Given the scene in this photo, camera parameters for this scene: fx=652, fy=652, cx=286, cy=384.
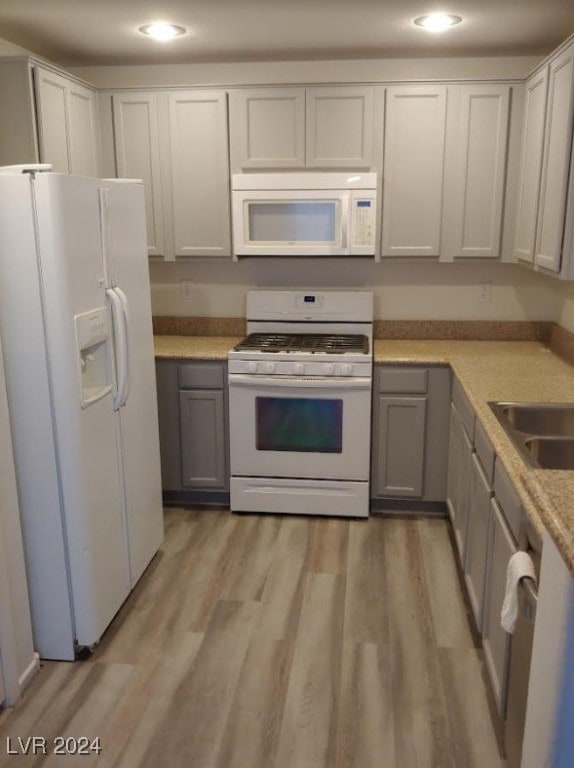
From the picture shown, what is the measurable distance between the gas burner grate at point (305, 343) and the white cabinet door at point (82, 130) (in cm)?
119

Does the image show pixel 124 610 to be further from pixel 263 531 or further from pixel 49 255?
pixel 49 255

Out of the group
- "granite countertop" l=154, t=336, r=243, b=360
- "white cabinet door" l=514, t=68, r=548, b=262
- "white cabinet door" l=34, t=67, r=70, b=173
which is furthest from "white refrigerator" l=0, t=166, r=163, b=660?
"white cabinet door" l=514, t=68, r=548, b=262

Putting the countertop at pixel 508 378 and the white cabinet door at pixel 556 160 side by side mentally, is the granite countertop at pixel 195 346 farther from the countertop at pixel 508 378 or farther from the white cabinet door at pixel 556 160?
the white cabinet door at pixel 556 160

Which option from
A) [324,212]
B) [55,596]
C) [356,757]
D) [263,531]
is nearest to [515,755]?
[356,757]

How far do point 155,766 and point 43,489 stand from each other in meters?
0.93

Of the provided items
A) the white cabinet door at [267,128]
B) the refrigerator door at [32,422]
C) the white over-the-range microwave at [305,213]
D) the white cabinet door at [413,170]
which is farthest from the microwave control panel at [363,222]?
the refrigerator door at [32,422]

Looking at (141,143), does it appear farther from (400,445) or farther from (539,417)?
(539,417)

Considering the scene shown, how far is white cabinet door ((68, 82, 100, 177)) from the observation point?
3.14 meters

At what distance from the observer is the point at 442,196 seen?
334 centimetres

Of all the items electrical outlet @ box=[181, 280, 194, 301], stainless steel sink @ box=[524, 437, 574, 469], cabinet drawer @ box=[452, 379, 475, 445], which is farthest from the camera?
electrical outlet @ box=[181, 280, 194, 301]

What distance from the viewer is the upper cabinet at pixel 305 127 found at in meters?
3.28

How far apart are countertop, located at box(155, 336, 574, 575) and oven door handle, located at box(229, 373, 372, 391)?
144mm

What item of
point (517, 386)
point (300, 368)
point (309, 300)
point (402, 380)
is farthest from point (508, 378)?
point (309, 300)

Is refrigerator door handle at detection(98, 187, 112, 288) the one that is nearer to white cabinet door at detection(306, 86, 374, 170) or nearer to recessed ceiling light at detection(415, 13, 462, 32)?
white cabinet door at detection(306, 86, 374, 170)
